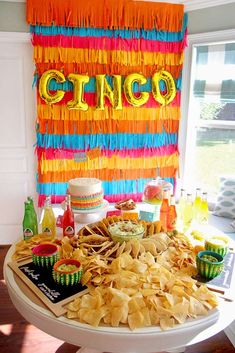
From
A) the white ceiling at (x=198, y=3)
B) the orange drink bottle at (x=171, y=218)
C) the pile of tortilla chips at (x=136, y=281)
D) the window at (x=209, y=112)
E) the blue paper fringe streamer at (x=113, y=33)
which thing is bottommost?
the pile of tortilla chips at (x=136, y=281)

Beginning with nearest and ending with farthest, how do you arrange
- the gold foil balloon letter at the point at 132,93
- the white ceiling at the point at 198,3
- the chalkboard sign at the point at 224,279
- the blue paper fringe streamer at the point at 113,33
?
1. the chalkboard sign at the point at 224,279
2. the white ceiling at the point at 198,3
3. the blue paper fringe streamer at the point at 113,33
4. the gold foil balloon letter at the point at 132,93

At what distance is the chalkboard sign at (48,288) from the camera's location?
1137mm

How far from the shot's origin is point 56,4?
273cm

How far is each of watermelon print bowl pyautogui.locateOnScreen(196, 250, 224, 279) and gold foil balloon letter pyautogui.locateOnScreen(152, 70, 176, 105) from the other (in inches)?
77.2

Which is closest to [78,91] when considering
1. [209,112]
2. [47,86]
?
[47,86]

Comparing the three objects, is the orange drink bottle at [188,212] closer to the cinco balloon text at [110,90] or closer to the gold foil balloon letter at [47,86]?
the cinco balloon text at [110,90]

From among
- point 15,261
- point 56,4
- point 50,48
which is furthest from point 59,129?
point 15,261

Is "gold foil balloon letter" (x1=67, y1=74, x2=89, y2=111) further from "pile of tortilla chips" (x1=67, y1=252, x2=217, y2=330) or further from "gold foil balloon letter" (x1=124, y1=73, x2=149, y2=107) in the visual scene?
"pile of tortilla chips" (x1=67, y1=252, x2=217, y2=330)

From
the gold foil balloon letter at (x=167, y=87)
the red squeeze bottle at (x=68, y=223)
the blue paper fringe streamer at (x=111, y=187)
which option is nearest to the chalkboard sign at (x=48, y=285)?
the red squeeze bottle at (x=68, y=223)

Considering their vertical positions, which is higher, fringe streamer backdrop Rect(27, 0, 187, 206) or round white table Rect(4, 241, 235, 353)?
fringe streamer backdrop Rect(27, 0, 187, 206)

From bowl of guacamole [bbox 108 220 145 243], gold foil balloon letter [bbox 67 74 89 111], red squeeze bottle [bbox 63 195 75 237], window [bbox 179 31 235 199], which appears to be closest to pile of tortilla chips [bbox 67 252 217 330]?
bowl of guacamole [bbox 108 220 145 243]

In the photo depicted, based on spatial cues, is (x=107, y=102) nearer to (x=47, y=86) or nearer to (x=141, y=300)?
(x=47, y=86)

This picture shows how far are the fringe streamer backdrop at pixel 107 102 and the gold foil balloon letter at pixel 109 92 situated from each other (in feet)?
0.23

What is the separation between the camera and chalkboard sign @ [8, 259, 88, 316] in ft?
3.73
